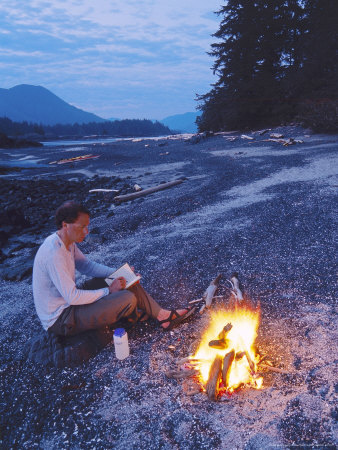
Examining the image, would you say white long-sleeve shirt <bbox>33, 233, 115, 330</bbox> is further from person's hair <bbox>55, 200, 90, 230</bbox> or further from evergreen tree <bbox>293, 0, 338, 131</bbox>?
evergreen tree <bbox>293, 0, 338, 131</bbox>

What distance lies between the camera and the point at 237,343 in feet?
13.0

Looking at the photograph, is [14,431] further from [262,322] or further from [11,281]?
[11,281]

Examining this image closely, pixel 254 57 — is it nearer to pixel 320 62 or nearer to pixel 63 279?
pixel 320 62

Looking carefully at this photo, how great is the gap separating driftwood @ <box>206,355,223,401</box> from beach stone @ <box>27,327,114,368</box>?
5.52ft

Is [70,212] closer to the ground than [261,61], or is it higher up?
closer to the ground

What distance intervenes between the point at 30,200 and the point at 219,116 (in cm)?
2383

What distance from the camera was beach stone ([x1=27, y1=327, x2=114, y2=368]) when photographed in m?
4.21

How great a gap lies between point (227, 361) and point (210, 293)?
1.79m

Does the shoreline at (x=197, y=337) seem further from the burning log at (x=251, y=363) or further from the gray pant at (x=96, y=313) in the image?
the gray pant at (x=96, y=313)

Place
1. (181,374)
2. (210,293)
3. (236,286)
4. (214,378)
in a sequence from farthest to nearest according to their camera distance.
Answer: (236,286) → (210,293) → (181,374) → (214,378)

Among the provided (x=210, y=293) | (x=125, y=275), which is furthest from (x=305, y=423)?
(x=125, y=275)

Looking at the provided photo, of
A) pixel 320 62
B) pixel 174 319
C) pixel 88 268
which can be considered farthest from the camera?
pixel 320 62

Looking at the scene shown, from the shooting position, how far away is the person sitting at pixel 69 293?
3918 millimetres

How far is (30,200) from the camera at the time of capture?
599 inches
